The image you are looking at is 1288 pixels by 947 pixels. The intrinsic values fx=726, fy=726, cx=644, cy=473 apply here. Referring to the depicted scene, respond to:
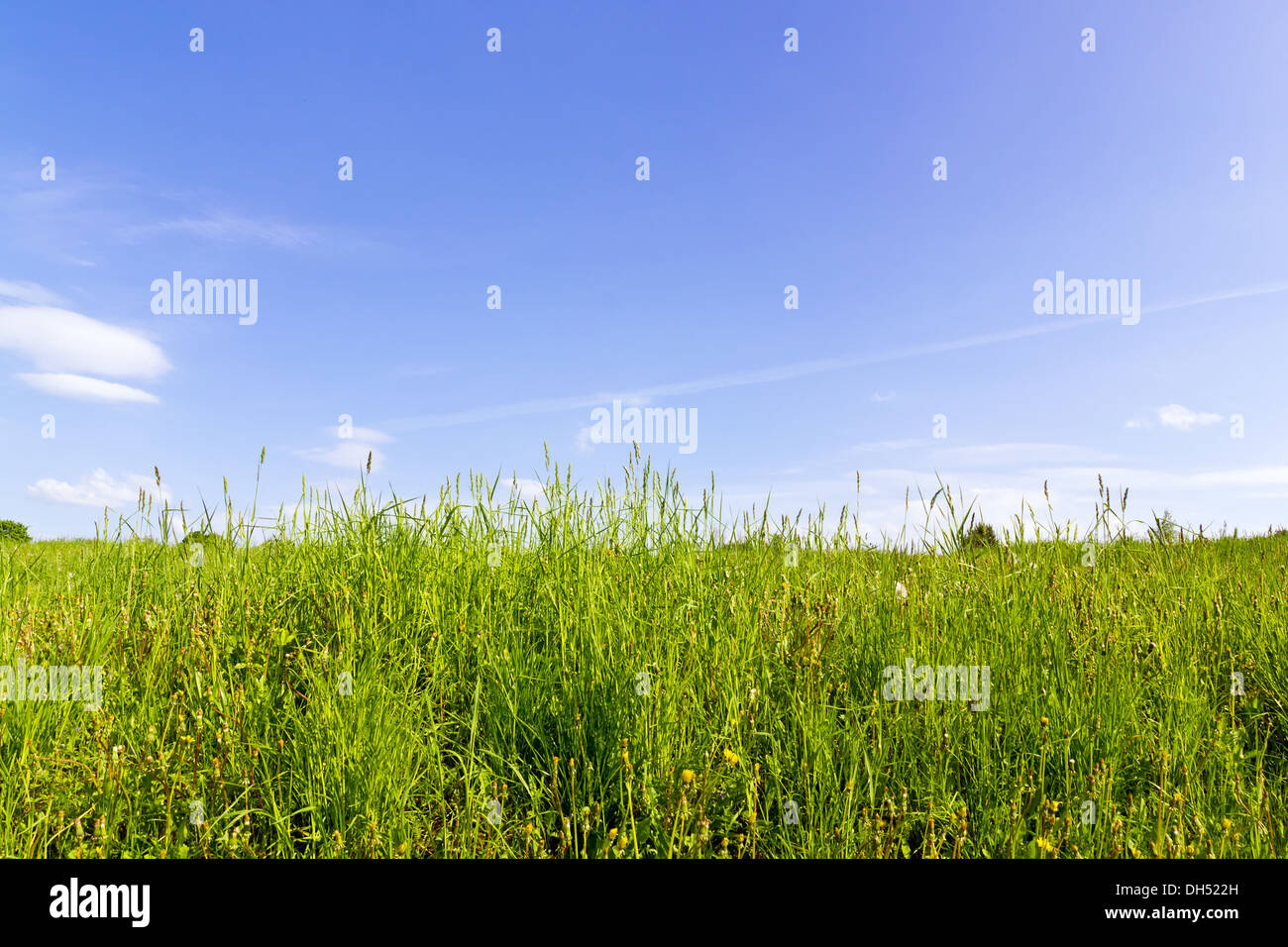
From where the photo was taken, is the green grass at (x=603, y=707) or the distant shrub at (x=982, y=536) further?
the distant shrub at (x=982, y=536)

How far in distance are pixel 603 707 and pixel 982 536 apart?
3.35m

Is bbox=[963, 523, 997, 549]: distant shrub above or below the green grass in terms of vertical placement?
above

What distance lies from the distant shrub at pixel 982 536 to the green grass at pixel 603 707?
265 millimetres

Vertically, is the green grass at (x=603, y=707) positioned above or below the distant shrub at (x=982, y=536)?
below

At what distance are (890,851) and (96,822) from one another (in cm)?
309

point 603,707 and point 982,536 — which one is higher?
point 982,536

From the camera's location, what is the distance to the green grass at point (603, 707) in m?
2.87

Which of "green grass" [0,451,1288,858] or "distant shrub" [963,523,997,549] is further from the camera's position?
"distant shrub" [963,523,997,549]

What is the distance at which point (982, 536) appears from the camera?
5.20m

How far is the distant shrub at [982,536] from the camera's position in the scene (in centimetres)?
496

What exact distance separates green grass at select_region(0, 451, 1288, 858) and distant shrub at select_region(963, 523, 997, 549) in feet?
0.87

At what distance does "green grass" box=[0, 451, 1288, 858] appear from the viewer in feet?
9.43
